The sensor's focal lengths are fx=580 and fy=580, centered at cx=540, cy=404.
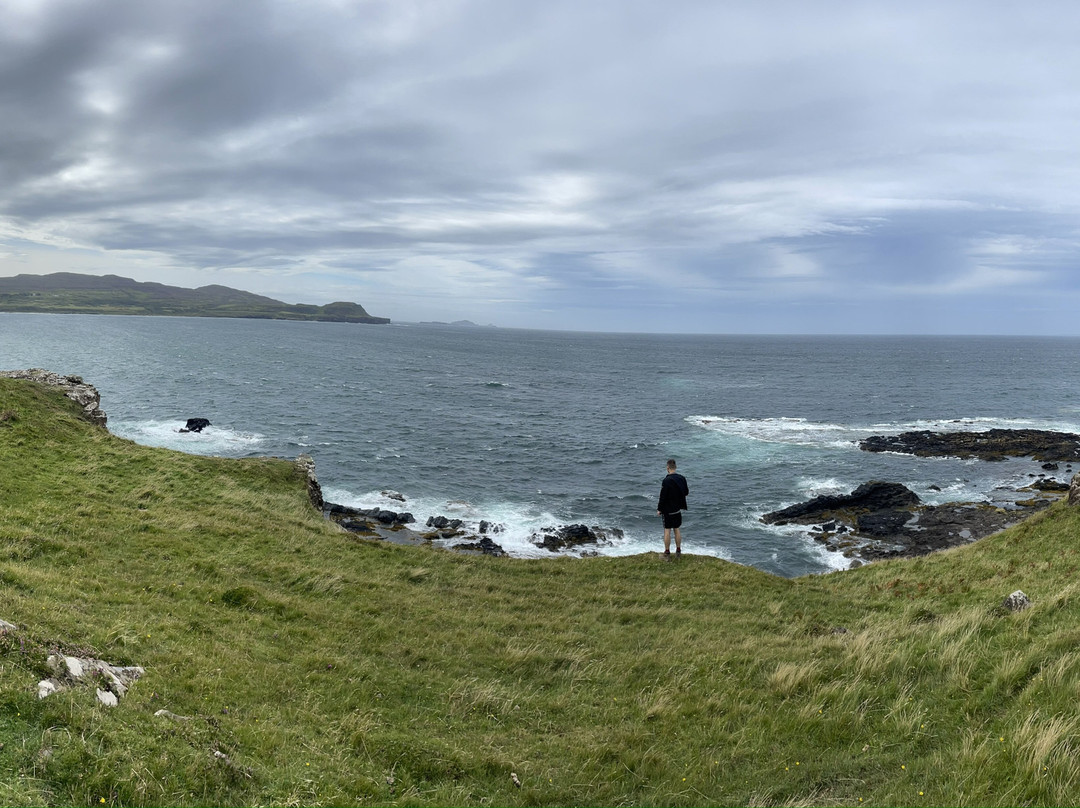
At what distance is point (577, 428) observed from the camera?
77312 mm

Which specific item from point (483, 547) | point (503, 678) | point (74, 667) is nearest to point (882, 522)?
point (483, 547)

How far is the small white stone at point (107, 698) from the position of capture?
7.33m

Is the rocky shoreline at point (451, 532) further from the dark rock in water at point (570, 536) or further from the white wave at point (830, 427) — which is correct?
the white wave at point (830, 427)

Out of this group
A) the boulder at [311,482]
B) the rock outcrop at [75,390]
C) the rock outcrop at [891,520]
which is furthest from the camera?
the rock outcrop at [891,520]

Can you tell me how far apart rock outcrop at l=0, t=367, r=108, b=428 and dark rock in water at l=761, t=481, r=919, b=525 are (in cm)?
4513

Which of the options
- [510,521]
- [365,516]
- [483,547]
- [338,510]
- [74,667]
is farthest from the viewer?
[510,521]

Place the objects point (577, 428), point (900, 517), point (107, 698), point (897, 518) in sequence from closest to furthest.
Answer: point (107, 698), point (897, 518), point (900, 517), point (577, 428)

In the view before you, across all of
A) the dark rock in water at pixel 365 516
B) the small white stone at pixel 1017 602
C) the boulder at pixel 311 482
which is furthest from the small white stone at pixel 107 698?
the dark rock in water at pixel 365 516

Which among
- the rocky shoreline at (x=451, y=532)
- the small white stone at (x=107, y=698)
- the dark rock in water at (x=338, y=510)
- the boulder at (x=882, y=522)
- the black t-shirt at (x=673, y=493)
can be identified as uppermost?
the black t-shirt at (x=673, y=493)

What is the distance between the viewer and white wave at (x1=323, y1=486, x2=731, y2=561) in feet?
123

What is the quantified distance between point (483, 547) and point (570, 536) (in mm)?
6242

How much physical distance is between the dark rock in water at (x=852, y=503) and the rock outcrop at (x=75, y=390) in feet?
148

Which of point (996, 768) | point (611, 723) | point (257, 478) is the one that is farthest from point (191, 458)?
point (996, 768)

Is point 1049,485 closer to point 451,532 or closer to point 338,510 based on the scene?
point 451,532
